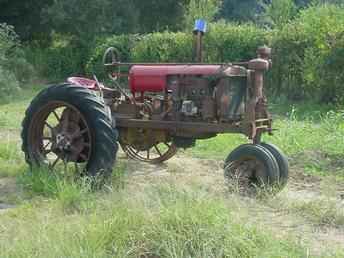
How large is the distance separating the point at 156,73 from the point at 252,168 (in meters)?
1.72

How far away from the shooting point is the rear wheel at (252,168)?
639cm

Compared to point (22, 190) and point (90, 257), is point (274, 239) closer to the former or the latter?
point (90, 257)

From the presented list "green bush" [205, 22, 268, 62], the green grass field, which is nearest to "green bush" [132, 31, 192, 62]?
"green bush" [205, 22, 268, 62]

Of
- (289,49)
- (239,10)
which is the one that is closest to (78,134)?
(289,49)

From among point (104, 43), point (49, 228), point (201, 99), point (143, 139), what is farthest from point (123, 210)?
point (104, 43)

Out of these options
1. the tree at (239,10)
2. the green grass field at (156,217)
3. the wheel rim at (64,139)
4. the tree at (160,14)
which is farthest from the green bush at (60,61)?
the tree at (239,10)

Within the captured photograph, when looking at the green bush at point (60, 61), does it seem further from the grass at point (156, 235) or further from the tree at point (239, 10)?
the tree at point (239, 10)

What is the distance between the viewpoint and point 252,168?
6535 mm

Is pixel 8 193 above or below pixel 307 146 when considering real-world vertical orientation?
above

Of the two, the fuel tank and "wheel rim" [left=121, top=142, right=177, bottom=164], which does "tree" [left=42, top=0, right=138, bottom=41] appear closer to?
"wheel rim" [left=121, top=142, right=177, bottom=164]

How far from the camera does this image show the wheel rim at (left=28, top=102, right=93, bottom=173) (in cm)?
689

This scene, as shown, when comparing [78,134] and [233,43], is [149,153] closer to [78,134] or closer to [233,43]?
[78,134]

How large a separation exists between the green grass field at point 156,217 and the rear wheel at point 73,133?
0.98ft

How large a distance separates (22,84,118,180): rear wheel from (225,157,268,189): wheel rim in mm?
1260
